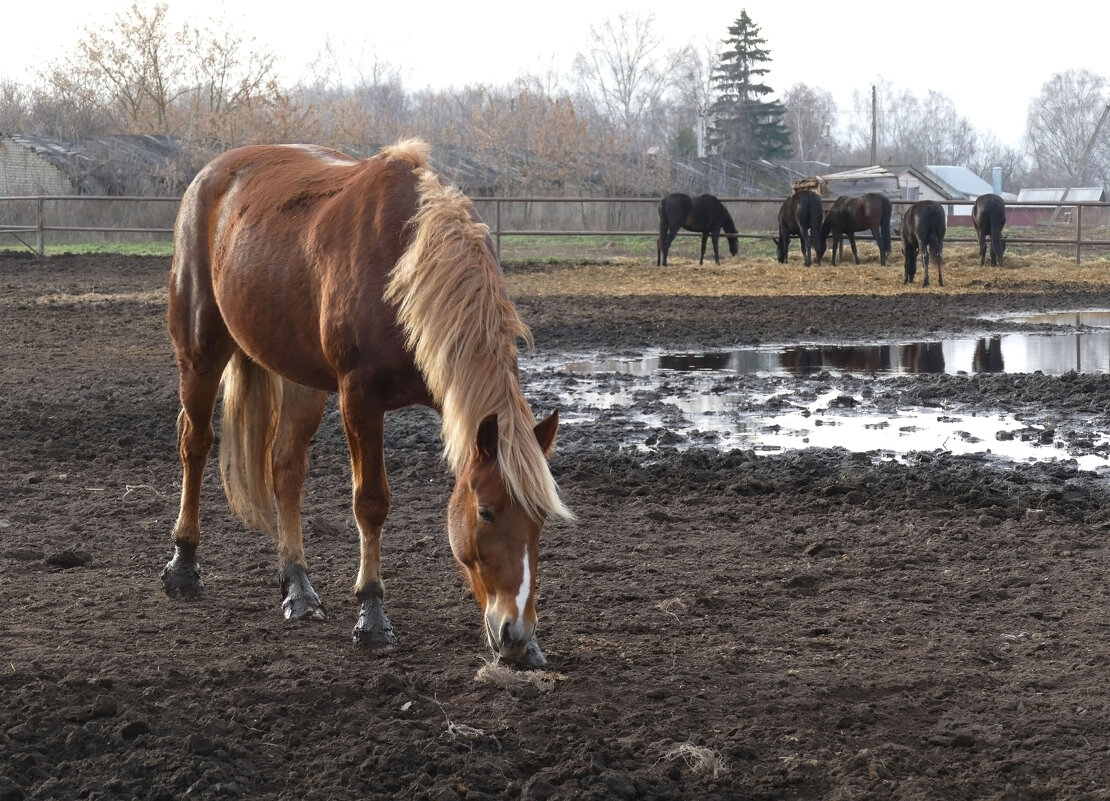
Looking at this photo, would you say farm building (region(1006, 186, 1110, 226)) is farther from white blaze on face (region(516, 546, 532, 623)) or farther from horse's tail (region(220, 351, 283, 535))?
white blaze on face (region(516, 546, 532, 623))

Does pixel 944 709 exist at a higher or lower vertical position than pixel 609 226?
lower

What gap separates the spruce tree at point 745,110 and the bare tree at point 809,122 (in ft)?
77.6

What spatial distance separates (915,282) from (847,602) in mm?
16271

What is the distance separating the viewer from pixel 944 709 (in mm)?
3201

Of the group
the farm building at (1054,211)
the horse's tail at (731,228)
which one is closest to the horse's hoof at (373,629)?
the horse's tail at (731,228)

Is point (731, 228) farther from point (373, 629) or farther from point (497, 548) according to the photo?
point (497, 548)

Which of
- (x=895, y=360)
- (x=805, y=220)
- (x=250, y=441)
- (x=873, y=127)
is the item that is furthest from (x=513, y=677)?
(x=873, y=127)

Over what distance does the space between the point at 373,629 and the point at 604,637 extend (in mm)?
790

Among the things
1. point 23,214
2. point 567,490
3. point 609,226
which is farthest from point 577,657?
point 23,214

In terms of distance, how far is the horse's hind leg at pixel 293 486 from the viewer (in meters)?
4.14

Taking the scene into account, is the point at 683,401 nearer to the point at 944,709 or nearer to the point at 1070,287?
the point at 944,709

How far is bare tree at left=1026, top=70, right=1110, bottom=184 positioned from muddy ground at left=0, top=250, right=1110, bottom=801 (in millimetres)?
99510

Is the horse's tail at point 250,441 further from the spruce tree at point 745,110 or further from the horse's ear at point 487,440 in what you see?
the spruce tree at point 745,110

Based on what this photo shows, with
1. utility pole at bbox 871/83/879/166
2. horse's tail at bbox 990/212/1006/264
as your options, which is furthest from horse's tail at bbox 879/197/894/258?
utility pole at bbox 871/83/879/166
